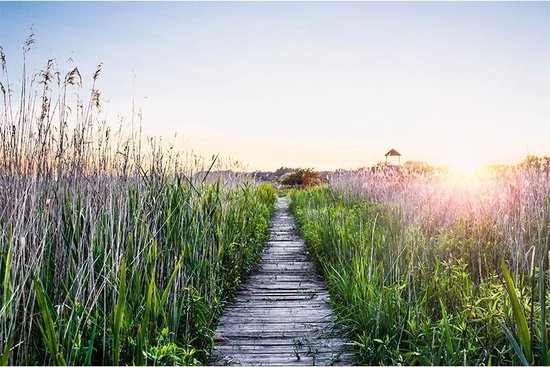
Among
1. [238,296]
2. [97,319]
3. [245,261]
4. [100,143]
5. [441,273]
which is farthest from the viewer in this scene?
[245,261]

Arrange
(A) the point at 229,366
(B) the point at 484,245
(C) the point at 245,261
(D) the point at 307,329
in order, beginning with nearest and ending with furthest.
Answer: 1. (A) the point at 229,366
2. (D) the point at 307,329
3. (B) the point at 484,245
4. (C) the point at 245,261

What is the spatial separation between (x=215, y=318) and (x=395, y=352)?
6.46ft

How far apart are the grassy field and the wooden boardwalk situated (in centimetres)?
23

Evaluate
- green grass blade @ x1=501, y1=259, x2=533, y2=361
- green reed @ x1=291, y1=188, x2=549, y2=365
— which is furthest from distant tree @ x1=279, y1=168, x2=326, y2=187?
green grass blade @ x1=501, y1=259, x2=533, y2=361

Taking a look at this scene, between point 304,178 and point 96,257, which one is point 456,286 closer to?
point 96,257

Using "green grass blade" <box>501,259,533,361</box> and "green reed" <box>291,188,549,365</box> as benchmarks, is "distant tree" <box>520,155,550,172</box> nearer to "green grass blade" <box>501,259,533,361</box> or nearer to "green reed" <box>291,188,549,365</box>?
"green reed" <box>291,188,549,365</box>

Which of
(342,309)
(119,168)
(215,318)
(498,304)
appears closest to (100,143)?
(119,168)

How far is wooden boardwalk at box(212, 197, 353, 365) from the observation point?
4051mm

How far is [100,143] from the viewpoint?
4.97 meters

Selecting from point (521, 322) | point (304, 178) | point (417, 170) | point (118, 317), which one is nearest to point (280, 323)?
point (118, 317)

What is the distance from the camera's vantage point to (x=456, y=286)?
4.23 m

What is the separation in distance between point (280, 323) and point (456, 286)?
5.43ft

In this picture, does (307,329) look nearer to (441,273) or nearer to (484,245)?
(441,273)

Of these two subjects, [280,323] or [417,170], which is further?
[417,170]
